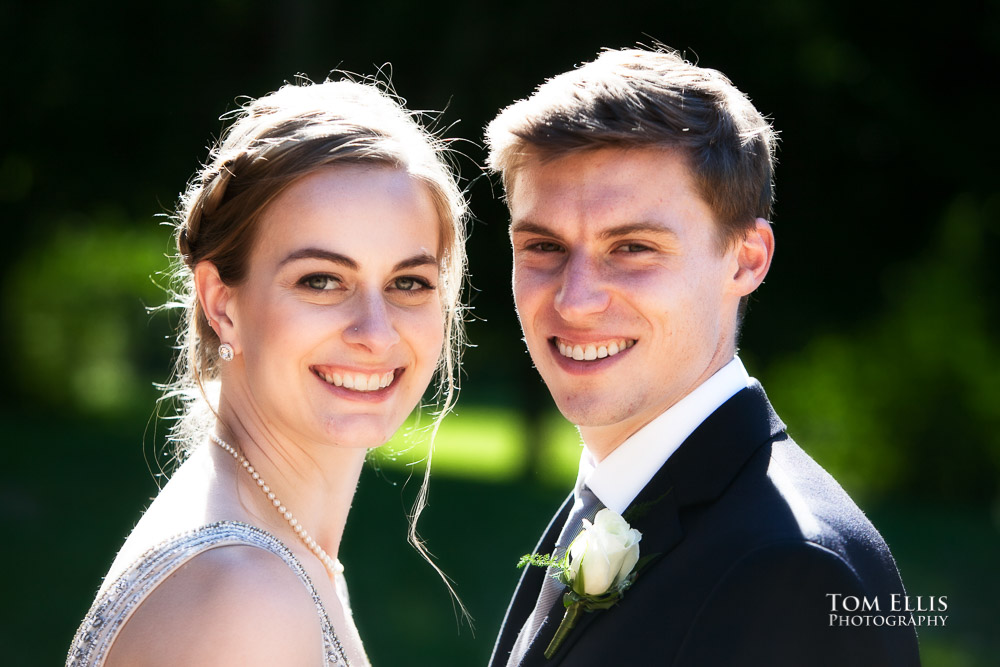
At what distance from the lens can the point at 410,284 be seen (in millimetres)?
3139

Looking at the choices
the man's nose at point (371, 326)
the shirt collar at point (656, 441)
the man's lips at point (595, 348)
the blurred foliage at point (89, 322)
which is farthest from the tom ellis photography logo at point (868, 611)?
the blurred foliage at point (89, 322)

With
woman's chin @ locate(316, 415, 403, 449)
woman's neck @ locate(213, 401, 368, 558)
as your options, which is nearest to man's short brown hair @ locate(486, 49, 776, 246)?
woman's chin @ locate(316, 415, 403, 449)

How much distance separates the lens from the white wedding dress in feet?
8.45

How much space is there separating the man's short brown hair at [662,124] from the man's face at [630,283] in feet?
0.16

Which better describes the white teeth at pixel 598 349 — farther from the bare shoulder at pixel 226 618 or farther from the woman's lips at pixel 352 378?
the bare shoulder at pixel 226 618

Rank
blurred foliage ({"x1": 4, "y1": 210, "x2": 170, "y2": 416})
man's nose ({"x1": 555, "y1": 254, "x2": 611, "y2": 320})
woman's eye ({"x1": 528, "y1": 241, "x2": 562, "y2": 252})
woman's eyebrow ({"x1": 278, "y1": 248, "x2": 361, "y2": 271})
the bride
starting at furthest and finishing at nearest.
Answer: blurred foliage ({"x1": 4, "y1": 210, "x2": 170, "y2": 416})
woman's eye ({"x1": 528, "y1": 241, "x2": 562, "y2": 252})
man's nose ({"x1": 555, "y1": 254, "x2": 611, "y2": 320})
woman's eyebrow ({"x1": 278, "y1": 248, "x2": 361, "y2": 271})
the bride

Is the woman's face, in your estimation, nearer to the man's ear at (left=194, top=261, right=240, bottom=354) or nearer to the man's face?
the man's ear at (left=194, top=261, right=240, bottom=354)

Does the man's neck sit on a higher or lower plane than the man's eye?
lower

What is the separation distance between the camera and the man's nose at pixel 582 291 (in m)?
3.12

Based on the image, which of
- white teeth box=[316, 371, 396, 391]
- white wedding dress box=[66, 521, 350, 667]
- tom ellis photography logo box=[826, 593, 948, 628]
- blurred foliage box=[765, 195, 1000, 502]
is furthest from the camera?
blurred foliage box=[765, 195, 1000, 502]

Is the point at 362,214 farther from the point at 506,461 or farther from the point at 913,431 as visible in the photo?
the point at 506,461

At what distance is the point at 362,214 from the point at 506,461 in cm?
1928

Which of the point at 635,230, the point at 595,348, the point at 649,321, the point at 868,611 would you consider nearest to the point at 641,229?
the point at 635,230

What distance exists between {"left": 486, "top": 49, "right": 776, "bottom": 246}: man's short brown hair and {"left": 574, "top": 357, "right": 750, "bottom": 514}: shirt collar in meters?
0.46
